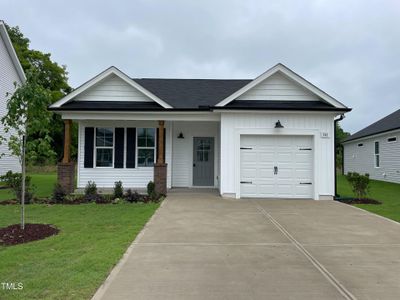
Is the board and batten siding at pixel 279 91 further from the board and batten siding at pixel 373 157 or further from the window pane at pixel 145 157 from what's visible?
the board and batten siding at pixel 373 157

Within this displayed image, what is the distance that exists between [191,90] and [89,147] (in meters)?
5.52

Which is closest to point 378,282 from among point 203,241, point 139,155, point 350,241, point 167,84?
point 350,241

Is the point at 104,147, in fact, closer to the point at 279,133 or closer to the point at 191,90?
the point at 191,90

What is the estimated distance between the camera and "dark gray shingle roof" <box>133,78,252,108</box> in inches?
609

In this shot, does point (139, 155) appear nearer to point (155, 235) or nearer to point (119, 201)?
point (119, 201)

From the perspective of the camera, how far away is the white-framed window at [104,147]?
15312mm

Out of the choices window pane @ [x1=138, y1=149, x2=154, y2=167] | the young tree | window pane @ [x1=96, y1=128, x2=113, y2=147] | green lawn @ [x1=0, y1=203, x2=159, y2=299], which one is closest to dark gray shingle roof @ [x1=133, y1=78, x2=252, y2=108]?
window pane @ [x1=138, y1=149, x2=154, y2=167]

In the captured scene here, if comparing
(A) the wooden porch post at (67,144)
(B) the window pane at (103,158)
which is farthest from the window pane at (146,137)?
(A) the wooden porch post at (67,144)

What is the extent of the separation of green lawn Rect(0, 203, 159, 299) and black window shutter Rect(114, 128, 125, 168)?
5110 mm

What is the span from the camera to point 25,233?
7246 millimetres

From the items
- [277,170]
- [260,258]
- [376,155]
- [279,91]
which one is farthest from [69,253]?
[376,155]

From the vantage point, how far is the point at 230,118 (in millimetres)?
13430

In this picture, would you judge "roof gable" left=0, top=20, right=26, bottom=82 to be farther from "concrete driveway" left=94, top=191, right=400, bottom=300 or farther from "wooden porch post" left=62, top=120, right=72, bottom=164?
"concrete driveway" left=94, top=191, right=400, bottom=300

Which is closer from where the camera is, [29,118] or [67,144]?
[29,118]
